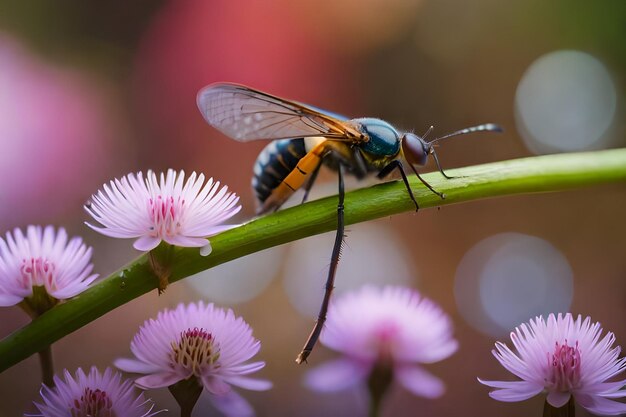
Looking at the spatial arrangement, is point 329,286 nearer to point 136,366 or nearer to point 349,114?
point 136,366

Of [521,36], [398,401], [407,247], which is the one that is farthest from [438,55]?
[398,401]

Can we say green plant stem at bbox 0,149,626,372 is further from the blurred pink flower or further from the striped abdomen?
the blurred pink flower

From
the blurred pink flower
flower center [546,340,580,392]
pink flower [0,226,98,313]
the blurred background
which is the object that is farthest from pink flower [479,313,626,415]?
the blurred pink flower

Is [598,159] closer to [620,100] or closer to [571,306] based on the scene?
[571,306]

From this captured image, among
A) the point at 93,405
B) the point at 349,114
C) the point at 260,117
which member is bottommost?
the point at 93,405

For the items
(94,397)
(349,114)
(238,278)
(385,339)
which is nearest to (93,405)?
(94,397)

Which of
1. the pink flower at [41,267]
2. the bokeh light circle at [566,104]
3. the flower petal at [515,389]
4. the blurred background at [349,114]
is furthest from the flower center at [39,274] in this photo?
the bokeh light circle at [566,104]

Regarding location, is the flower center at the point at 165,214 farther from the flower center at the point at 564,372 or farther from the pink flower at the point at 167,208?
the flower center at the point at 564,372
